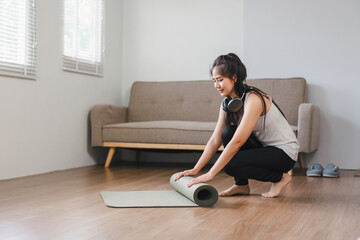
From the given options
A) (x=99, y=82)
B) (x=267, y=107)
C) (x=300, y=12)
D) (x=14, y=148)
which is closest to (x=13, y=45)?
(x=14, y=148)

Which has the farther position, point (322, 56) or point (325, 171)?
point (322, 56)

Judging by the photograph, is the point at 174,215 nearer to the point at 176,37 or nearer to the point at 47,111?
the point at 47,111

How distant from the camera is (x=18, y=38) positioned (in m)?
3.35

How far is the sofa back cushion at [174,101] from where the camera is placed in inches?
171

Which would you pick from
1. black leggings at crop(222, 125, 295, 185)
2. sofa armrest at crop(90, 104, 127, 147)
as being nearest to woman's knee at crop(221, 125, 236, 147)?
black leggings at crop(222, 125, 295, 185)

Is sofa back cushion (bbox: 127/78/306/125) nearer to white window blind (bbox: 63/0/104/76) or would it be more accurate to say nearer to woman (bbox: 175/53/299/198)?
white window blind (bbox: 63/0/104/76)

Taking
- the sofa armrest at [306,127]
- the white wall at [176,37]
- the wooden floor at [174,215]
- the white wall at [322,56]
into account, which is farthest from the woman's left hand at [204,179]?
the white wall at [176,37]

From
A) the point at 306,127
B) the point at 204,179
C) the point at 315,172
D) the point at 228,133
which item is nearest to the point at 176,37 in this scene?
the point at 306,127

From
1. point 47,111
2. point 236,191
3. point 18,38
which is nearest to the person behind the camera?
point 236,191

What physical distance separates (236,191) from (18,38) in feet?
6.36

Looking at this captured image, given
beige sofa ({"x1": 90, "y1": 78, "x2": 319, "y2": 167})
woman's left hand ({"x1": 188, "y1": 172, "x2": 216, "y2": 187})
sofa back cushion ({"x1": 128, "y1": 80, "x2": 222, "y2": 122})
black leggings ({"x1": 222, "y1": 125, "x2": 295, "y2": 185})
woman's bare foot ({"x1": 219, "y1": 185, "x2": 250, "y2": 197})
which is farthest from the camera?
sofa back cushion ({"x1": 128, "y1": 80, "x2": 222, "y2": 122})

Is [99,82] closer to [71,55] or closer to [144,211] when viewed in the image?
[71,55]

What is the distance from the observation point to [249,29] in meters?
4.43

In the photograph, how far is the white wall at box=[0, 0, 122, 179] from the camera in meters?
3.28
